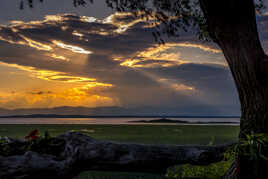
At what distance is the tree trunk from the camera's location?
6.47 metres

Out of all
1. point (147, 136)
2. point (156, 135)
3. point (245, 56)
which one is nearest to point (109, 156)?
point (245, 56)

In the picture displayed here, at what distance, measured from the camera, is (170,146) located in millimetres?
8961

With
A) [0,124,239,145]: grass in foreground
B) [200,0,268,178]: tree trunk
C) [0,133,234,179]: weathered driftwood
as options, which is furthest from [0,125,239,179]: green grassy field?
[200,0,268,178]: tree trunk

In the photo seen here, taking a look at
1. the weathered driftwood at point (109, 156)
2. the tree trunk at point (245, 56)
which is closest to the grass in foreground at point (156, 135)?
the weathered driftwood at point (109, 156)

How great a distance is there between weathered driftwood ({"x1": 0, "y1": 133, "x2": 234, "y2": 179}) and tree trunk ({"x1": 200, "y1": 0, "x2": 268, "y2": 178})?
262 centimetres

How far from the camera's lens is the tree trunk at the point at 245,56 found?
6.47 m

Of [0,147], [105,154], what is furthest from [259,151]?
[0,147]

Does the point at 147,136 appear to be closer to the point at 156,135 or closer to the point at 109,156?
the point at 156,135

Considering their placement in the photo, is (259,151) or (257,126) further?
(257,126)

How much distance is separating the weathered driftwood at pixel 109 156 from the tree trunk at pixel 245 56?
2.62 meters

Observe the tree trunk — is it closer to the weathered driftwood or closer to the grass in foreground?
the weathered driftwood

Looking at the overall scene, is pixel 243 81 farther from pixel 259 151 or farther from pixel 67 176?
pixel 67 176

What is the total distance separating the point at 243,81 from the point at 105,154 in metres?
4.88

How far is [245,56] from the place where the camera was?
648 cm
